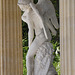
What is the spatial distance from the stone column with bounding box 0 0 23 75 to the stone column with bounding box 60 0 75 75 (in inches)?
167

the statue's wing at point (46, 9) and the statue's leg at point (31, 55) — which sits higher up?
the statue's wing at point (46, 9)

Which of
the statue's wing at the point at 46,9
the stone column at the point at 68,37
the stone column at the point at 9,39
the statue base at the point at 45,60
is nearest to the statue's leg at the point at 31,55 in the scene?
the statue base at the point at 45,60

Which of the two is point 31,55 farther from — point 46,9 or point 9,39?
point 9,39

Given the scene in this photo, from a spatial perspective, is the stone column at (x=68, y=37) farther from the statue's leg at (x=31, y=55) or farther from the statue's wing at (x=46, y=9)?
the statue's leg at (x=31, y=55)

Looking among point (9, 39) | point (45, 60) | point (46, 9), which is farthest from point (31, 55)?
point (9, 39)

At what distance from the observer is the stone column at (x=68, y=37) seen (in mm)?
7579

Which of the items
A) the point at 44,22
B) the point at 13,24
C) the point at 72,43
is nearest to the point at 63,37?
the point at 72,43

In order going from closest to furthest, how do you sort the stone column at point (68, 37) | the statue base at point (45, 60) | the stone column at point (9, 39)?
the stone column at point (68, 37), the statue base at point (45, 60), the stone column at point (9, 39)

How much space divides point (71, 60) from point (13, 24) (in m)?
4.81

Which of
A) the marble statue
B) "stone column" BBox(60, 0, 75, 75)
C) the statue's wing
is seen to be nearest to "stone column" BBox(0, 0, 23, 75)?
the marble statue

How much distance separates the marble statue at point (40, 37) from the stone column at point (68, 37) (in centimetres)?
65

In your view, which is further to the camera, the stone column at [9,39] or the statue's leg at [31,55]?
the stone column at [9,39]

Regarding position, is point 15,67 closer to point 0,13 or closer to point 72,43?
point 0,13

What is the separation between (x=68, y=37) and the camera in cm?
766
